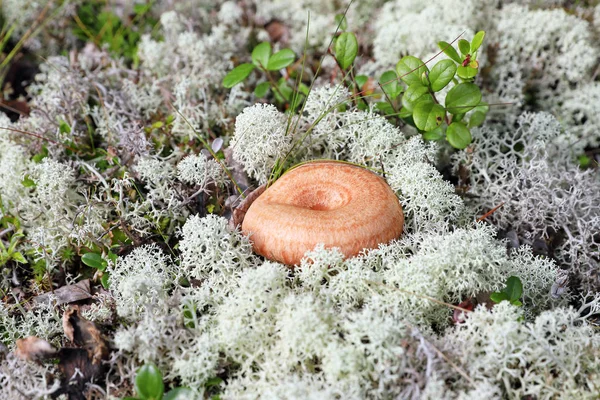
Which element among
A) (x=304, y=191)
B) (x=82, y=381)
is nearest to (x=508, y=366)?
(x=304, y=191)

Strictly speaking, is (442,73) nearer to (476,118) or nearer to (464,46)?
(464,46)

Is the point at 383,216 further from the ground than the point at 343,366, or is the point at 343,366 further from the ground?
the point at 383,216

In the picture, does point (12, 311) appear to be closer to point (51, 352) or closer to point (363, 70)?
point (51, 352)

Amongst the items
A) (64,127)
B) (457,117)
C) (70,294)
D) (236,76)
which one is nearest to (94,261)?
(70,294)

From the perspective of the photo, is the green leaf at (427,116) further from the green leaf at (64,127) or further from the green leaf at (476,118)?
the green leaf at (64,127)

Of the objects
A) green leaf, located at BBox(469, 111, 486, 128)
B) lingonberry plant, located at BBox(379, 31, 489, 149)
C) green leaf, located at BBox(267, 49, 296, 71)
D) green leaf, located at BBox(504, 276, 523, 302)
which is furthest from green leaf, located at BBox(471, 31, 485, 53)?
green leaf, located at BBox(504, 276, 523, 302)

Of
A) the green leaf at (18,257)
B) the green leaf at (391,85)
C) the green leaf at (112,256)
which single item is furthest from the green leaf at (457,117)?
the green leaf at (18,257)

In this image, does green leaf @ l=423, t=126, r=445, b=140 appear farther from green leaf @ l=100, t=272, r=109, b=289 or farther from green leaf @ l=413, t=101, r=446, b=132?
green leaf @ l=100, t=272, r=109, b=289
